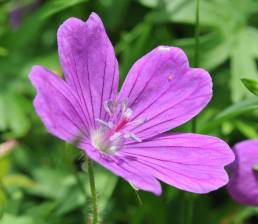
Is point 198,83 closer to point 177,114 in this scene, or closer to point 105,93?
point 177,114

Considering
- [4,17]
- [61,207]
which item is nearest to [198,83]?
[61,207]

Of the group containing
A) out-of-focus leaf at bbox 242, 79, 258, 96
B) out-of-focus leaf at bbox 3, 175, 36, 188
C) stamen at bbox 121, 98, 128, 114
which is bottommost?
out-of-focus leaf at bbox 3, 175, 36, 188

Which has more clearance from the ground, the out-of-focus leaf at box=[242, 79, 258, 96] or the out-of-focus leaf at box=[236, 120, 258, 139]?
the out-of-focus leaf at box=[242, 79, 258, 96]

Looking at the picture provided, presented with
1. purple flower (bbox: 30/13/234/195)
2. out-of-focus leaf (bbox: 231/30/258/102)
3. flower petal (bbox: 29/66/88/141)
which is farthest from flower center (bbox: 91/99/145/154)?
out-of-focus leaf (bbox: 231/30/258/102)

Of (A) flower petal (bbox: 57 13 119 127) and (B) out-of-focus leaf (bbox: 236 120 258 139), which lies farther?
(B) out-of-focus leaf (bbox: 236 120 258 139)

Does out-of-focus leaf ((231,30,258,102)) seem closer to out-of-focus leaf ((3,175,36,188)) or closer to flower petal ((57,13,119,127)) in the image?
flower petal ((57,13,119,127))

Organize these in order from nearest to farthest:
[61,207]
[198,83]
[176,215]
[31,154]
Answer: [198,83] → [61,207] → [176,215] → [31,154]

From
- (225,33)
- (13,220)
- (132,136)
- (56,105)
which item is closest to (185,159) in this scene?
(132,136)
